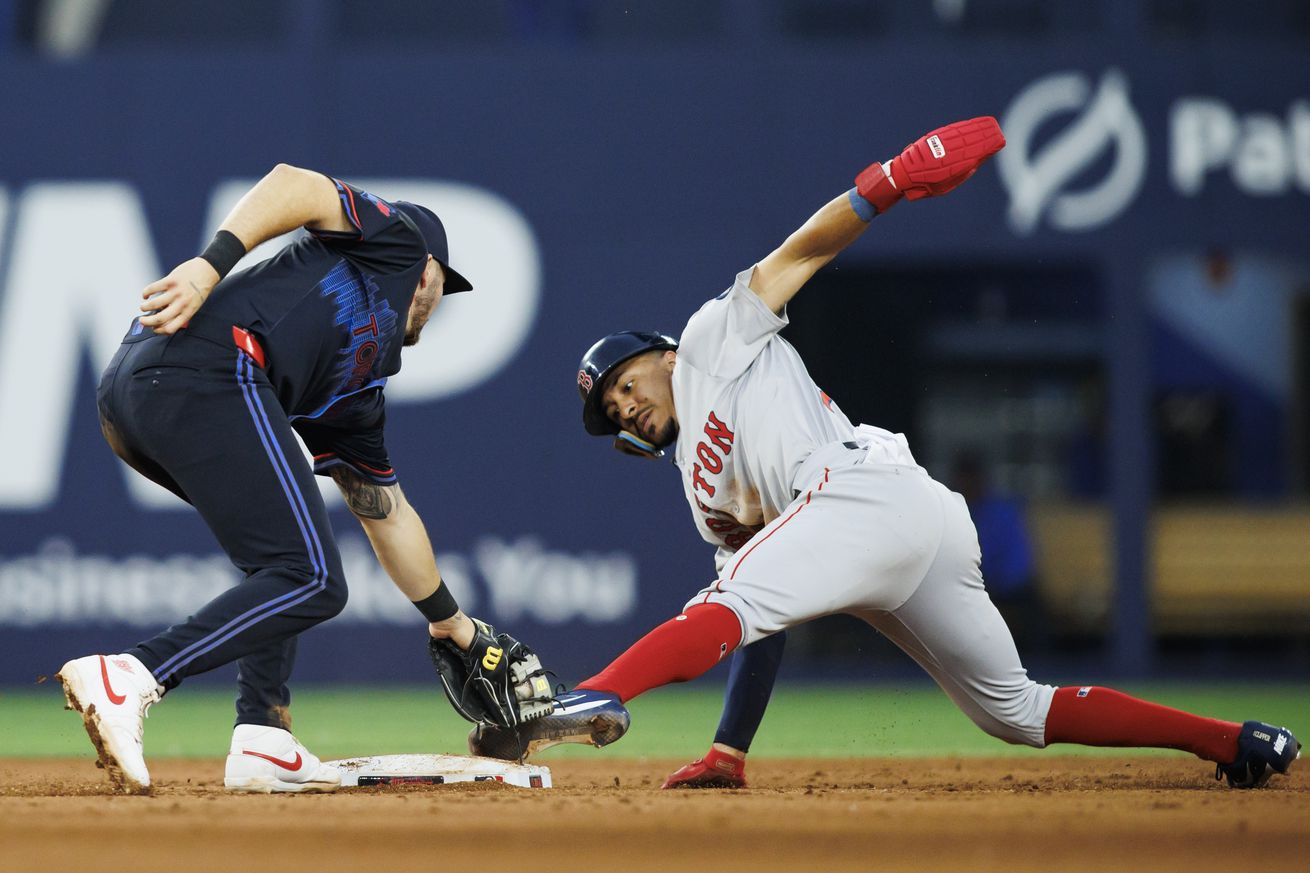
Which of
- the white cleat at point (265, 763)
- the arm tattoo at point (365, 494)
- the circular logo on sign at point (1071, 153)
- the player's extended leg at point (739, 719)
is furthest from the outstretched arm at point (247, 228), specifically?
the circular logo on sign at point (1071, 153)

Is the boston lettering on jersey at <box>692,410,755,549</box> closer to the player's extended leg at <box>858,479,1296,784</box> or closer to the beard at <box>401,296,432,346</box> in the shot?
the player's extended leg at <box>858,479,1296,784</box>

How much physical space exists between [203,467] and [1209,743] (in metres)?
2.53

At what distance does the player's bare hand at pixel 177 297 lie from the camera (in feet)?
10.5

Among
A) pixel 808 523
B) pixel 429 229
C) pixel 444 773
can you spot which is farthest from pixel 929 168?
pixel 444 773

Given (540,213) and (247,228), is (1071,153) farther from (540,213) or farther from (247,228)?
(247,228)

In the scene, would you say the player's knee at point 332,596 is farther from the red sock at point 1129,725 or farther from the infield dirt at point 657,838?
the red sock at point 1129,725

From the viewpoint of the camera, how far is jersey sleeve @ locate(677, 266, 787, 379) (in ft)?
12.2

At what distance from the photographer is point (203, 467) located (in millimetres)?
3336

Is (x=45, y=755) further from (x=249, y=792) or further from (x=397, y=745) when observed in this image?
(x=249, y=792)

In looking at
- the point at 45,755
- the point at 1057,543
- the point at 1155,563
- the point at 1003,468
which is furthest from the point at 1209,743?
the point at 1003,468

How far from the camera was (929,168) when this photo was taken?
3752 millimetres

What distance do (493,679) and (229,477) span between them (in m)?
0.95

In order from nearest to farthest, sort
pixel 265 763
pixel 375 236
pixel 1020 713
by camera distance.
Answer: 1. pixel 375 236
2. pixel 265 763
3. pixel 1020 713

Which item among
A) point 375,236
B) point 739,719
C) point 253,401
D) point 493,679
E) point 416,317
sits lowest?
point 739,719
